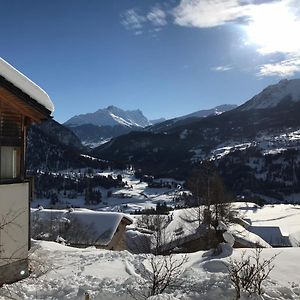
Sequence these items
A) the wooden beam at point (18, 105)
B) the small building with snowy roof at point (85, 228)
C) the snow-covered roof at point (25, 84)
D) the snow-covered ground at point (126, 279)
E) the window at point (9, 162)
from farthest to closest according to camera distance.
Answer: the small building with snowy roof at point (85, 228), the window at point (9, 162), the wooden beam at point (18, 105), the snow-covered roof at point (25, 84), the snow-covered ground at point (126, 279)

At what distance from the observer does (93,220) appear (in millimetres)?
43031

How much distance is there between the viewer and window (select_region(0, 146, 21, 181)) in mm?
11719

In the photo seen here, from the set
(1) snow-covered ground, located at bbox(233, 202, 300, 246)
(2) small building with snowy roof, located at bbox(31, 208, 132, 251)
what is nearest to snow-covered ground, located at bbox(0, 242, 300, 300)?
(2) small building with snowy roof, located at bbox(31, 208, 132, 251)

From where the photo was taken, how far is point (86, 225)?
141ft

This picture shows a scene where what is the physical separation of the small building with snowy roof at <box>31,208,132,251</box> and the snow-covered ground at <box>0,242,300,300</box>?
26.4 m

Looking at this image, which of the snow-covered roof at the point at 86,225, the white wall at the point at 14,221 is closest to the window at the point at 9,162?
the white wall at the point at 14,221

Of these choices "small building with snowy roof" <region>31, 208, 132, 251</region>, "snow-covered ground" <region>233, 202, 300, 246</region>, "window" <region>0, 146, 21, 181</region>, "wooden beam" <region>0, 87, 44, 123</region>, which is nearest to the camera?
"wooden beam" <region>0, 87, 44, 123</region>

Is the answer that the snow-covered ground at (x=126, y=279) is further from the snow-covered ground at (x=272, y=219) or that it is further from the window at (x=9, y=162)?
the snow-covered ground at (x=272, y=219)

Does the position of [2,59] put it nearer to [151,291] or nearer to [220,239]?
[151,291]

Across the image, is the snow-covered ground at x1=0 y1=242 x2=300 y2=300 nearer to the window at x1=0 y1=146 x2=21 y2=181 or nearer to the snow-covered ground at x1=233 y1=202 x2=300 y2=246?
the window at x1=0 y1=146 x2=21 y2=181

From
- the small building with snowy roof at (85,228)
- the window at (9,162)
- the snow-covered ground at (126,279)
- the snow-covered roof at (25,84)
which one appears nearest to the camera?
the snow-covered ground at (126,279)

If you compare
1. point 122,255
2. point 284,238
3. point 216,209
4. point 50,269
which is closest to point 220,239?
point 122,255

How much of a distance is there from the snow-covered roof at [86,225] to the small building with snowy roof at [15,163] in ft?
95.4

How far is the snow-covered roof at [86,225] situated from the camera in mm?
40844
